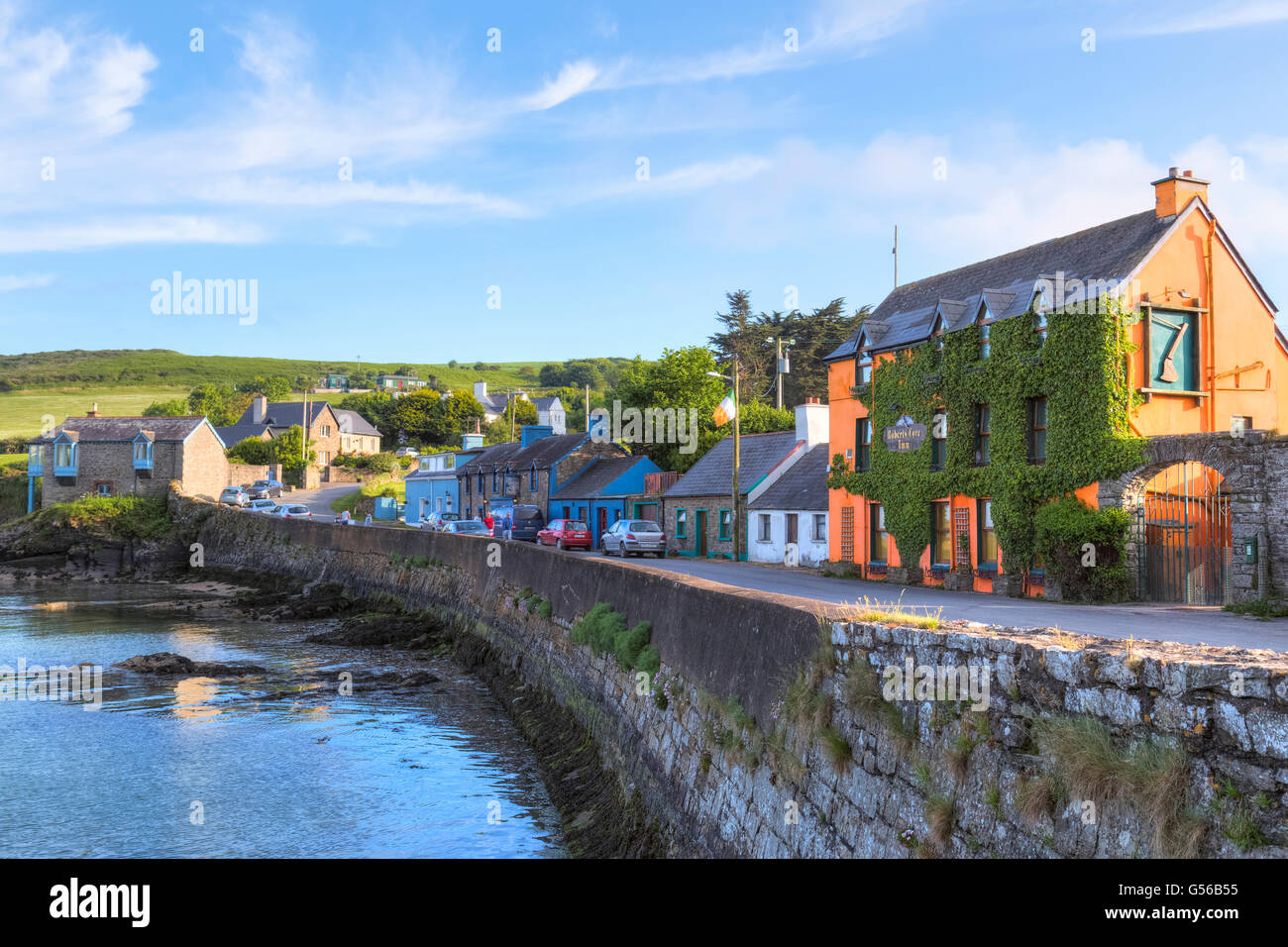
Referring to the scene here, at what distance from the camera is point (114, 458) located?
68.2 meters

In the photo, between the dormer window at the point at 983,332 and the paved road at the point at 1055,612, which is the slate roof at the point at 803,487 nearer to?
the paved road at the point at 1055,612

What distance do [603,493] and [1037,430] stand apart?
94.8ft

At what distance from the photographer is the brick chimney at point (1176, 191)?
77.6 feet

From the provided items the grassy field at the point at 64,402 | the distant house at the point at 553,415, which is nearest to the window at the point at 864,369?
the distant house at the point at 553,415

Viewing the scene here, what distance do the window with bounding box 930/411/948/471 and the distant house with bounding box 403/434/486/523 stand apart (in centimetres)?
4404

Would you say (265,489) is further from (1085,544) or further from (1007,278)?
(1085,544)

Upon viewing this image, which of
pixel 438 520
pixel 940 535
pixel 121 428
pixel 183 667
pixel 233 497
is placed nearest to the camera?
pixel 183 667

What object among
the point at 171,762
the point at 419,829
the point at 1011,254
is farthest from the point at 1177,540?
the point at 171,762

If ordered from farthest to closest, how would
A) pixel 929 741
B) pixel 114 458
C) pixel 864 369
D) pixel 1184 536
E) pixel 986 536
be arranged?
1. pixel 114 458
2. pixel 864 369
3. pixel 986 536
4. pixel 1184 536
5. pixel 929 741

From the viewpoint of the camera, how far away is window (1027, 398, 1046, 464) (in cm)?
2380

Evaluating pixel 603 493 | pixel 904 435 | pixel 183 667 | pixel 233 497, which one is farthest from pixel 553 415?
pixel 183 667

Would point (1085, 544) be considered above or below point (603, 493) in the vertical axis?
below
